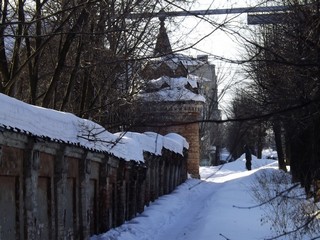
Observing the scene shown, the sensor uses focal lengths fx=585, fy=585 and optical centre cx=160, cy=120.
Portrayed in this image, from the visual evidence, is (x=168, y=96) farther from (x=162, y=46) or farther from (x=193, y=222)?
(x=162, y=46)

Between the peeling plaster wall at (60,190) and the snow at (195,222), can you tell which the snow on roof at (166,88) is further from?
the peeling plaster wall at (60,190)

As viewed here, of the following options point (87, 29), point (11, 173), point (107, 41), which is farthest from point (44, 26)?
point (11, 173)

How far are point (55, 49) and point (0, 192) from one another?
37.7 feet

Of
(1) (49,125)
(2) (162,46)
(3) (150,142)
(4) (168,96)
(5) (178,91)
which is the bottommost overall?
(1) (49,125)

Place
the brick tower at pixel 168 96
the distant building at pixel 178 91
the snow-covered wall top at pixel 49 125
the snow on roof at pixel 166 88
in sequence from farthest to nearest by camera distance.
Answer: the snow on roof at pixel 166 88, the brick tower at pixel 168 96, the snow-covered wall top at pixel 49 125, the distant building at pixel 178 91

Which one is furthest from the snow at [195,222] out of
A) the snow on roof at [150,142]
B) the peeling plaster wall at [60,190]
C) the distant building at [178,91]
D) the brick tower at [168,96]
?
the brick tower at [168,96]

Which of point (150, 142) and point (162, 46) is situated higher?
point (162, 46)

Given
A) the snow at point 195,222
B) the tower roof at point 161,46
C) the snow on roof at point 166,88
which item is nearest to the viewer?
the tower roof at point 161,46

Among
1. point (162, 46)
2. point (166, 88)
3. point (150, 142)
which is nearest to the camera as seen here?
point (162, 46)

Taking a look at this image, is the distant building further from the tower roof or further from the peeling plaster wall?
the peeling plaster wall

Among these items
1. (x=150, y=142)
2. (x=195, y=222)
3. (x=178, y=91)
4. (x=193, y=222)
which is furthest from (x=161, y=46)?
(x=178, y=91)

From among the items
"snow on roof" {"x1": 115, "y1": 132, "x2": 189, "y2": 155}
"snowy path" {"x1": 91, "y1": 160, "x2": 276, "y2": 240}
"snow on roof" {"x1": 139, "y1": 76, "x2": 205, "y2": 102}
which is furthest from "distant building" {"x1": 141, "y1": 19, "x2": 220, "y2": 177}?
"snowy path" {"x1": 91, "y1": 160, "x2": 276, "y2": 240}

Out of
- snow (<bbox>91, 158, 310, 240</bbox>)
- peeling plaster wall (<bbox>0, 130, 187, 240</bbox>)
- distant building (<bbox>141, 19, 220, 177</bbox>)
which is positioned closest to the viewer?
distant building (<bbox>141, 19, 220, 177</bbox>)

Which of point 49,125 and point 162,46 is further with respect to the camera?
point 162,46
